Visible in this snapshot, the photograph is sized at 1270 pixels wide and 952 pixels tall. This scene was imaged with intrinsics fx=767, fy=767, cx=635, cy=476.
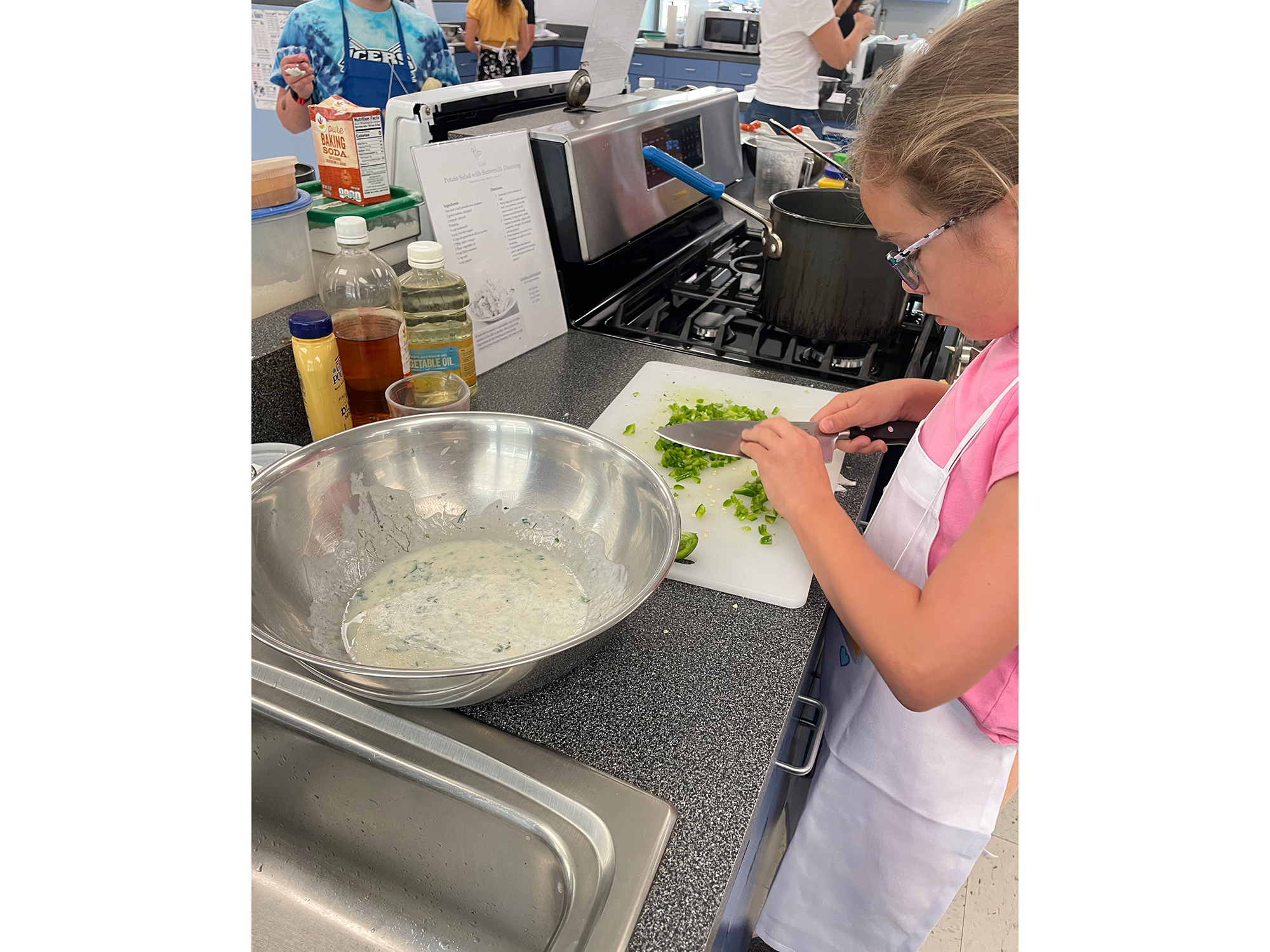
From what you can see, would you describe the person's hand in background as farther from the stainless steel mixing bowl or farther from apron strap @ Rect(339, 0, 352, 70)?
the stainless steel mixing bowl

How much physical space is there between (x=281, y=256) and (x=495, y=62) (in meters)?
4.40

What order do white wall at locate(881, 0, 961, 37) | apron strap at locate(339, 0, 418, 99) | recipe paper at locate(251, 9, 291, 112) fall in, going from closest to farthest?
apron strap at locate(339, 0, 418, 99) < recipe paper at locate(251, 9, 291, 112) < white wall at locate(881, 0, 961, 37)

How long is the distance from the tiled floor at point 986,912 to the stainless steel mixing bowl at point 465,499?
1.15m

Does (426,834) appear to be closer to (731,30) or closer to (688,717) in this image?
(688,717)

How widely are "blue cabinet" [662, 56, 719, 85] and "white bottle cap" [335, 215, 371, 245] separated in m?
5.90

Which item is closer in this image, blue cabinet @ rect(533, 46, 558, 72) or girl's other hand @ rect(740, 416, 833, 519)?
girl's other hand @ rect(740, 416, 833, 519)

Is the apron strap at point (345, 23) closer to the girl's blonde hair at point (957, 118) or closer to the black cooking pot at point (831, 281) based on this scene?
the black cooking pot at point (831, 281)

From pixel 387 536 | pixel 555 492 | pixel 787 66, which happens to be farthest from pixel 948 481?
pixel 787 66

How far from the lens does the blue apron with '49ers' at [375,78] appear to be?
230 centimetres

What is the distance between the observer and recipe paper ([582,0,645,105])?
58.3 inches

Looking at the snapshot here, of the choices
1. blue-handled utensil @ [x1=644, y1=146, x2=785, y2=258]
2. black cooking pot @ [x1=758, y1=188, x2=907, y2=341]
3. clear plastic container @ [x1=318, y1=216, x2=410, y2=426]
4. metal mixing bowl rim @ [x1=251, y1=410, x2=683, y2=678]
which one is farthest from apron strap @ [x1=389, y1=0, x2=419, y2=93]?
metal mixing bowl rim @ [x1=251, y1=410, x2=683, y2=678]

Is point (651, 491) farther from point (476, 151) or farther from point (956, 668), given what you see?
point (476, 151)

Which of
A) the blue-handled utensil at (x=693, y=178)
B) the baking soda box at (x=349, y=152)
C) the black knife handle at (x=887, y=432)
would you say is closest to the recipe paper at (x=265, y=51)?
the blue-handled utensil at (x=693, y=178)

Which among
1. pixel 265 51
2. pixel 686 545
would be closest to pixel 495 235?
pixel 686 545
